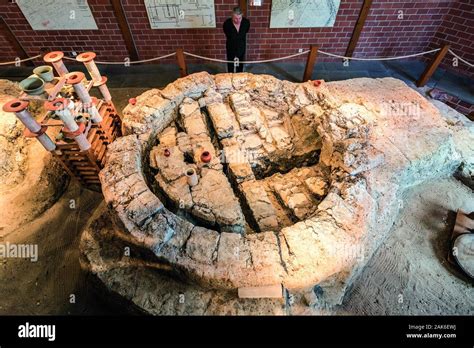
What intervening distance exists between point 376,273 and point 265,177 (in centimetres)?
244

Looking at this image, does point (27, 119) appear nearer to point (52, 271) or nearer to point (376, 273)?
point (52, 271)

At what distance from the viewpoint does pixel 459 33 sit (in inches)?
278

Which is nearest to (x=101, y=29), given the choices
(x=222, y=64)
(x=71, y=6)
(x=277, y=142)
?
(x=71, y=6)

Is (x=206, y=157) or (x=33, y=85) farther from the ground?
(x=33, y=85)

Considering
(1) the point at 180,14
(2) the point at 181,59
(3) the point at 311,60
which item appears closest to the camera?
(2) the point at 181,59

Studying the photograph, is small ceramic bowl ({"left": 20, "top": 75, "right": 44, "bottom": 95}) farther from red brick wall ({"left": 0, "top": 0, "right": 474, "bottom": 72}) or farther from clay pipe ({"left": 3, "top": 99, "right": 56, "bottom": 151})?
red brick wall ({"left": 0, "top": 0, "right": 474, "bottom": 72})

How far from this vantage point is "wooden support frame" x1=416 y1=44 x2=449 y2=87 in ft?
20.2

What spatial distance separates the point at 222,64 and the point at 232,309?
21.2ft

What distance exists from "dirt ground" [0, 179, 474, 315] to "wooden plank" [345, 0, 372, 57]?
15.5 ft

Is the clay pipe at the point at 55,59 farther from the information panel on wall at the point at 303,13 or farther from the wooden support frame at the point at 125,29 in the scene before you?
the information panel on wall at the point at 303,13

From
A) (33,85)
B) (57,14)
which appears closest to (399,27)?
(33,85)

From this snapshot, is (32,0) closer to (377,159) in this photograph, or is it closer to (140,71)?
(140,71)

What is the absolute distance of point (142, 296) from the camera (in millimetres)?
3514

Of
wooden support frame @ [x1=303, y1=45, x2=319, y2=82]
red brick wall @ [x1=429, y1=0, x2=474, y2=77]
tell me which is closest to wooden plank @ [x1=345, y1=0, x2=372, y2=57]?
wooden support frame @ [x1=303, y1=45, x2=319, y2=82]
